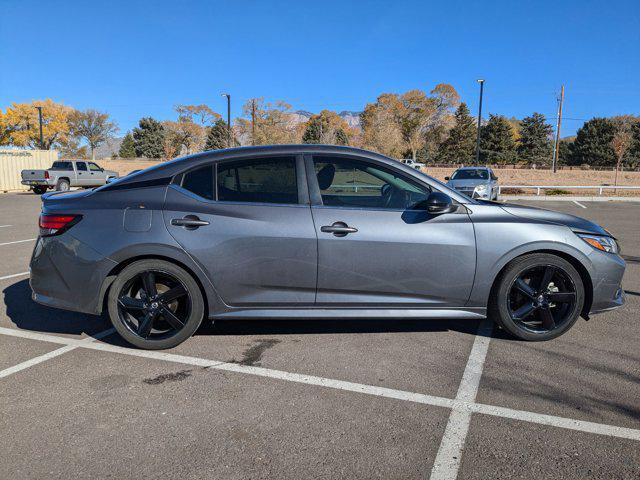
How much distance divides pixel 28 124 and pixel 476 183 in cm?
6572

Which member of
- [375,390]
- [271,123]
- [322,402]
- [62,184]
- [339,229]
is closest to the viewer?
[322,402]

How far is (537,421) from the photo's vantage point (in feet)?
9.09

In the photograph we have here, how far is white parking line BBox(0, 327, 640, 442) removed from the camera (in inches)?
106

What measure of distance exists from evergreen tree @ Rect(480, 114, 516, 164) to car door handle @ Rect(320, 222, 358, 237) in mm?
74374

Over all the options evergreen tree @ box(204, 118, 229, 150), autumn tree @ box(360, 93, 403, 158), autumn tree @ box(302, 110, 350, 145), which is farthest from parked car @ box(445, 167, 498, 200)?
autumn tree @ box(302, 110, 350, 145)

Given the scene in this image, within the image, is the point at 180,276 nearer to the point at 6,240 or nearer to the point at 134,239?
the point at 134,239

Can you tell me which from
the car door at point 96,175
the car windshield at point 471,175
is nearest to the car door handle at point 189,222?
the car windshield at point 471,175

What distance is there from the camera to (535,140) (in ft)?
244

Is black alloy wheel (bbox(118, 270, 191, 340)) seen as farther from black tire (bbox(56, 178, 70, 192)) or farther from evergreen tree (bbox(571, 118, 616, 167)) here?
evergreen tree (bbox(571, 118, 616, 167))

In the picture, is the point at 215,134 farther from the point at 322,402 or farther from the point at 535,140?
the point at 322,402

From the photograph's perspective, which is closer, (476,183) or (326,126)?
(476,183)

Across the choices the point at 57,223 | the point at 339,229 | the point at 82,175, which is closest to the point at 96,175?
the point at 82,175

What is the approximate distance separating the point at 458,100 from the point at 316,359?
85553 mm

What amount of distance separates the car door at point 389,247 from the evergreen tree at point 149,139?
86073 mm
